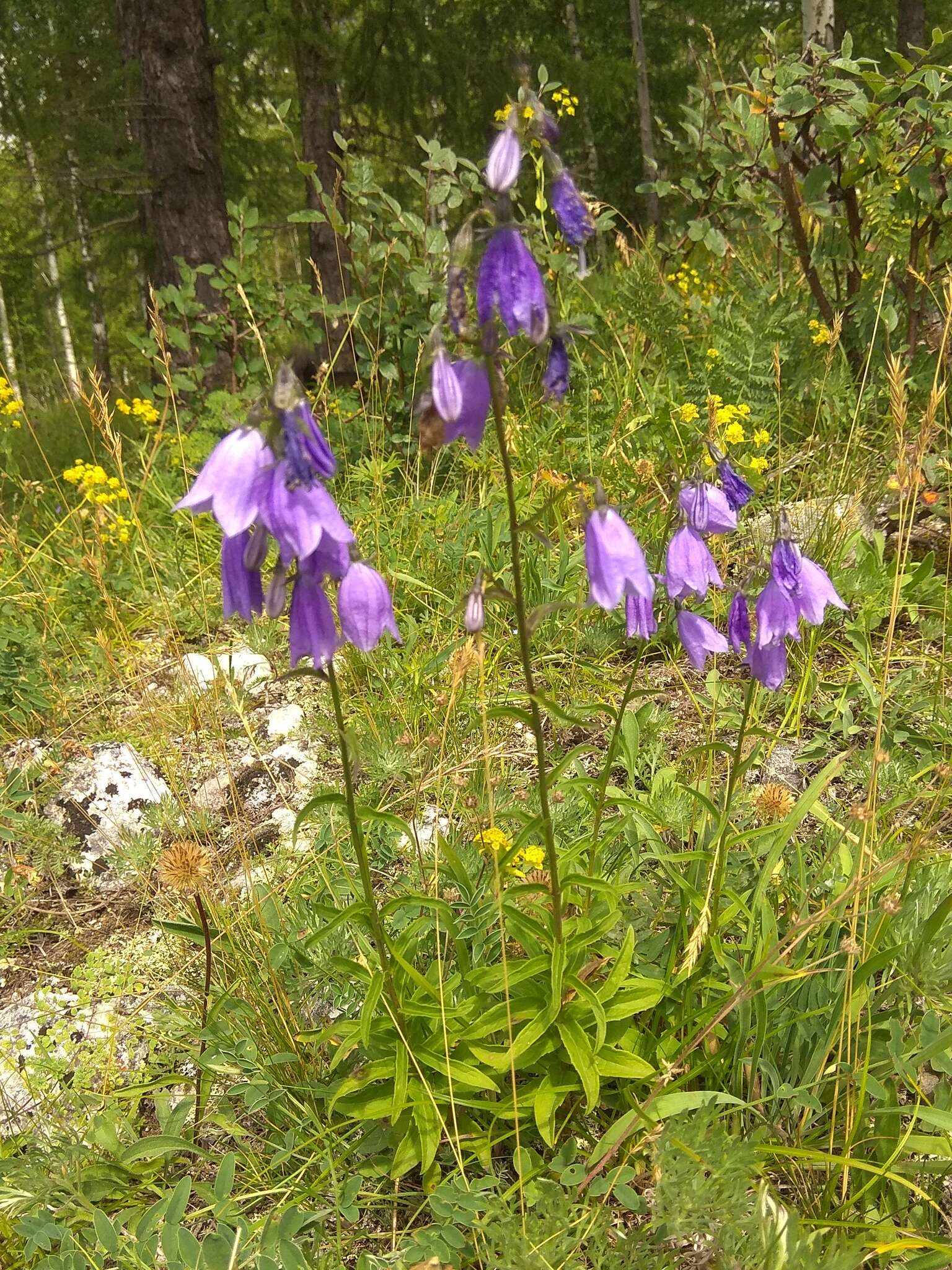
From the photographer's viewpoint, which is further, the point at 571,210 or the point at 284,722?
the point at 284,722

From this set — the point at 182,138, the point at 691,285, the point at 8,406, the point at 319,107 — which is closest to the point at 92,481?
the point at 8,406

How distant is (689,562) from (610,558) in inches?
13.8

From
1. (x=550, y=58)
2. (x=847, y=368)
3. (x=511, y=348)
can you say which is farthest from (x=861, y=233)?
(x=550, y=58)

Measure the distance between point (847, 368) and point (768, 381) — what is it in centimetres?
39

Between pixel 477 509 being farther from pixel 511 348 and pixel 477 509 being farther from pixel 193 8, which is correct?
pixel 193 8

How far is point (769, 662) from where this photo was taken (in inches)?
65.9

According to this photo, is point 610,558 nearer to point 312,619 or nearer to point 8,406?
point 312,619

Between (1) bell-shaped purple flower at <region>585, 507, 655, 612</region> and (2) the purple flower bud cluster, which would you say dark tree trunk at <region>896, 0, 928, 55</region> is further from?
(2) the purple flower bud cluster

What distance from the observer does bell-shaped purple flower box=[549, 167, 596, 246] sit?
1.31m

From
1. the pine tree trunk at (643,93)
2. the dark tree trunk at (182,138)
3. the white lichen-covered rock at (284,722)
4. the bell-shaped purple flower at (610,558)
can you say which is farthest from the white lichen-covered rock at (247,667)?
the pine tree trunk at (643,93)

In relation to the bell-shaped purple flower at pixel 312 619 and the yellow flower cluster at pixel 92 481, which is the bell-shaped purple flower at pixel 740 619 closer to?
the bell-shaped purple flower at pixel 312 619

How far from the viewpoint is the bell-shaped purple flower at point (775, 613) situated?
1606 mm

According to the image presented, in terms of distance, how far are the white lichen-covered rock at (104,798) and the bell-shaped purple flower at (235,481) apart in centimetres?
199

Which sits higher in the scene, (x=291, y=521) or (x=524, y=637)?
(x=291, y=521)
